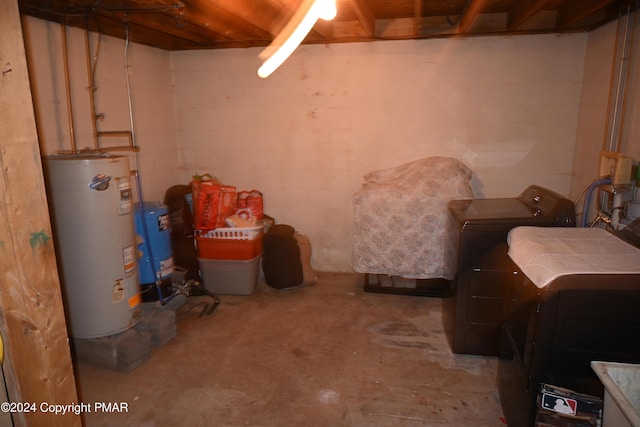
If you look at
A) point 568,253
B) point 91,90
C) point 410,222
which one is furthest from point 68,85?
point 568,253

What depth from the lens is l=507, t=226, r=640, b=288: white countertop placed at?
1603 millimetres

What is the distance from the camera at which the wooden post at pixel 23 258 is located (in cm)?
118

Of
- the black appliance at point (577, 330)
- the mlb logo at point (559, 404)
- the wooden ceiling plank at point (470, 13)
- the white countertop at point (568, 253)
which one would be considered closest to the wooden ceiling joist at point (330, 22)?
the wooden ceiling plank at point (470, 13)

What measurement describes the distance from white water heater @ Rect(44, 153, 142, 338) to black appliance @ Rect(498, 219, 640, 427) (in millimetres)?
2300

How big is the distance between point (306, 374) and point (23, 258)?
1752 mm

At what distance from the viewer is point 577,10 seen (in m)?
3.00

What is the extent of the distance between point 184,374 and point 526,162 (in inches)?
128

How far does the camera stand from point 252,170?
14.0ft

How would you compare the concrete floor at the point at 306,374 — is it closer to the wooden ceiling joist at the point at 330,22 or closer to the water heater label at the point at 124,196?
the water heater label at the point at 124,196

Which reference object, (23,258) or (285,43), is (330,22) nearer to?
(285,43)

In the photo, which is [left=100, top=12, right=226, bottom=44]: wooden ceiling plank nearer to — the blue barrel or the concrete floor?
the blue barrel

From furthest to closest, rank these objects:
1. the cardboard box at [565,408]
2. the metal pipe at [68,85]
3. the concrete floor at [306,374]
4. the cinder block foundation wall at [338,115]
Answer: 1. the cinder block foundation wall at [338,115]
2. the metal pipe at [68,85]
3. the concrete floor at [306,374]
4. the cardboard box at [565,408]

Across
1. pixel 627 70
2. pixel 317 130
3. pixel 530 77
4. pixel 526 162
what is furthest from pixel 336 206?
pixel 627 70

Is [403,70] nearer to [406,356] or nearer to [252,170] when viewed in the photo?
[252,170]
